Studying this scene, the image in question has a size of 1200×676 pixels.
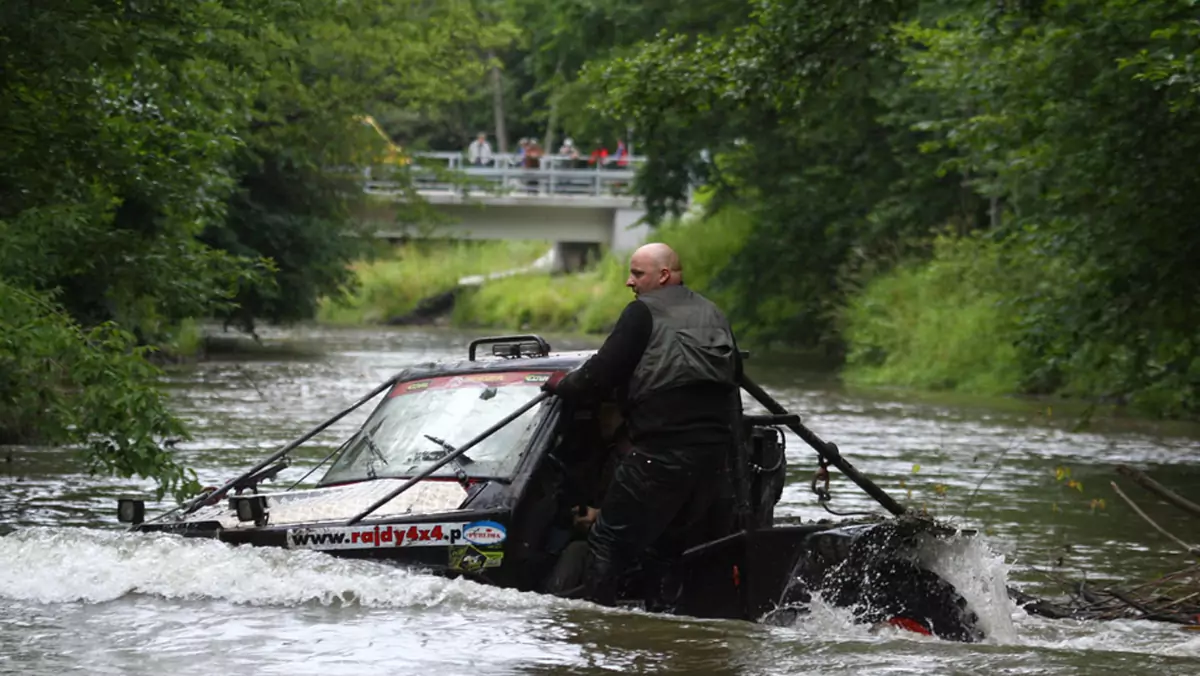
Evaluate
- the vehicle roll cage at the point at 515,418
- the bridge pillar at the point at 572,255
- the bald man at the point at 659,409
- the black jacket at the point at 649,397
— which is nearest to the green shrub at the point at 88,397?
the vehicle roll cage at the point at 515,418

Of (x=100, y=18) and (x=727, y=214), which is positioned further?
(x=727, y=214)

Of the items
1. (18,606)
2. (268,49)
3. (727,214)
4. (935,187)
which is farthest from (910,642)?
(727,214)

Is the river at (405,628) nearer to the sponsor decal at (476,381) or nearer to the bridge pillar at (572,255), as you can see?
the sponsor decal at (476,381)

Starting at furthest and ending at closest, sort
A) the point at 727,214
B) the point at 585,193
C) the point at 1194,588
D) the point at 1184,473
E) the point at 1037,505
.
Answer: the point at 585,193 → the point at 727,214 → the point at 1184,473 → the point at 1037,505 → the point at 1194,588

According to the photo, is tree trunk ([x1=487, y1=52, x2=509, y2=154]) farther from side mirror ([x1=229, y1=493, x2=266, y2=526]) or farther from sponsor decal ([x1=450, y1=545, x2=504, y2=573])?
sponsor decal ([x1=450, y1=545, x2=504, y2=573])

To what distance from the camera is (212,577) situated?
10070mm

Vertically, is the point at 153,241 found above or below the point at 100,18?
below

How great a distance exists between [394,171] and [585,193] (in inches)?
950

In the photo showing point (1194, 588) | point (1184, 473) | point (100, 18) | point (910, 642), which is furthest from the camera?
point (1184, 473)

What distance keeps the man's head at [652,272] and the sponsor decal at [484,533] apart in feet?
4.24

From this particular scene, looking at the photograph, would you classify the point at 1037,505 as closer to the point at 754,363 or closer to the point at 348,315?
the point at 754,363

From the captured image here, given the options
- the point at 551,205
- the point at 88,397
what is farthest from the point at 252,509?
the point at 551,205

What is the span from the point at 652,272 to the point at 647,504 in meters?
1.12

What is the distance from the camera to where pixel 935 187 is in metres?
41.2
